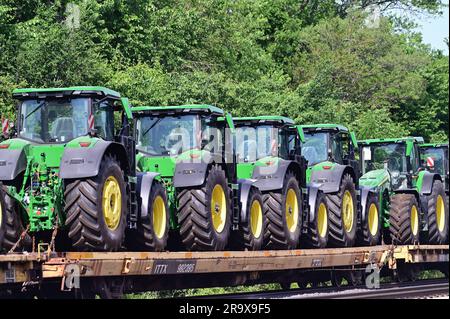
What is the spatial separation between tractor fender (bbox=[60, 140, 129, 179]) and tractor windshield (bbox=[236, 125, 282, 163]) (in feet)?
23.4

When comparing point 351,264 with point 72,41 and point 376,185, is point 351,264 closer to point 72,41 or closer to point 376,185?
point 376,185

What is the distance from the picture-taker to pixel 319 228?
76.5ft

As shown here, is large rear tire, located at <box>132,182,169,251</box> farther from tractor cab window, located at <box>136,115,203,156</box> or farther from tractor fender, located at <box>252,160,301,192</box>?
tractor fender, located at <box>252,160,301,192</box>

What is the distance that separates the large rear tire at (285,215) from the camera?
21.0 metres

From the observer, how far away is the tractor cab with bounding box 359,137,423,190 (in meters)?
28.0

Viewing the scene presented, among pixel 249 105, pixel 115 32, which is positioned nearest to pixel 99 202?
pixel 249 105

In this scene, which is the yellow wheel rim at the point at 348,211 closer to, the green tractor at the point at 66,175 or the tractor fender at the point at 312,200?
the tractor fender at the point at 312,200

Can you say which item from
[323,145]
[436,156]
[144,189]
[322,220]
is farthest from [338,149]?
[144,189]

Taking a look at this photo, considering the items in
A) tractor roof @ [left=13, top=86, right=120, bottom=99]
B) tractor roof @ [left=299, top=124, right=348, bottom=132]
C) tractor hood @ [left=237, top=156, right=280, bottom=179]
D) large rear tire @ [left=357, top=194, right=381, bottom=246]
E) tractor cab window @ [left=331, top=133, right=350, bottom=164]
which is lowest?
large rear tire @ [left=357, top=194, right=381, bottom=246]

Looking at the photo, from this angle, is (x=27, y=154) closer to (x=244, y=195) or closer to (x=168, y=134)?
(x=168, y=134)

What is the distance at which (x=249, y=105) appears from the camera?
33.3 meters

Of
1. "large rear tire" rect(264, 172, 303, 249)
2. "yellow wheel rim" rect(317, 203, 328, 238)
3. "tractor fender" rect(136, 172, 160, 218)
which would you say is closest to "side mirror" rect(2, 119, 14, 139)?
"tractor fender" rect(136, 172, 160, 218)

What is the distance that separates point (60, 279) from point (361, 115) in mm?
27261

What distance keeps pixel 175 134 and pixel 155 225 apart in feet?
7.89
